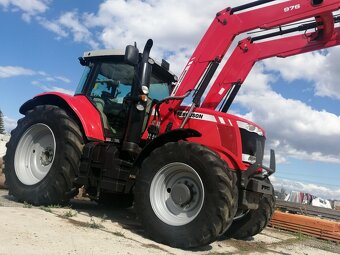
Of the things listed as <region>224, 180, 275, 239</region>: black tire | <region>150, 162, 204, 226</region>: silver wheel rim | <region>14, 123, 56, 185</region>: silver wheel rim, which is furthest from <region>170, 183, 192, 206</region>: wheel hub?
<region>14, 123, 56, 185</region>: silver wheel rim

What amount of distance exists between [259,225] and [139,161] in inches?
91.0

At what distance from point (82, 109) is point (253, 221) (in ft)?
11.4

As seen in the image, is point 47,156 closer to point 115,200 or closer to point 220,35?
point 115,200

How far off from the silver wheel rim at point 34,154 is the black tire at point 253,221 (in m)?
3.42

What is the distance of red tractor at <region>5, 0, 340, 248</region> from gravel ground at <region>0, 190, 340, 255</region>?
0.33 meters

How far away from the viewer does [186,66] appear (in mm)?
6938

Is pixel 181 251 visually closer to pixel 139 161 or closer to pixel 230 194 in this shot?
pixel 230 194

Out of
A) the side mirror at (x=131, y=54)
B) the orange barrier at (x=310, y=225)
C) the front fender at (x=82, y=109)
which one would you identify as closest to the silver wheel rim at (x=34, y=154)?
the front fender at (x=82, y=109)

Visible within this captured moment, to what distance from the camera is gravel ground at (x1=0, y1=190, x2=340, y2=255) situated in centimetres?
434

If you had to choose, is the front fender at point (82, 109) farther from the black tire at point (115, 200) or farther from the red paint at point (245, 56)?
the red paint at point (245, 56)

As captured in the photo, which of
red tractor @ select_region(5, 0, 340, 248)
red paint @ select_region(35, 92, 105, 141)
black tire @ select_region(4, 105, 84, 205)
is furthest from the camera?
red paint @ select_region(35, 92, 105, 141)

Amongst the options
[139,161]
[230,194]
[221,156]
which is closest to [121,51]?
[139,161]

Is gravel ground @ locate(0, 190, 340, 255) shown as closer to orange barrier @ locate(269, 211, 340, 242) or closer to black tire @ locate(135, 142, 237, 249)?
black tire @ locate(135, 142, 237, 249)

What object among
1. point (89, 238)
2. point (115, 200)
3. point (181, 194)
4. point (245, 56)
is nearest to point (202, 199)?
point (181, 194)
